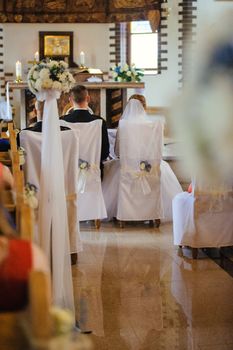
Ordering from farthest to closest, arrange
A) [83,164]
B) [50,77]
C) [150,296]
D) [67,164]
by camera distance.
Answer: [83,164]
[67,164]
[150,296]
[50,77]

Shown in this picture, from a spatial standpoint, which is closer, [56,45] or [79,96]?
[79,96]

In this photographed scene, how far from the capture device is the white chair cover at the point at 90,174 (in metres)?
5.96

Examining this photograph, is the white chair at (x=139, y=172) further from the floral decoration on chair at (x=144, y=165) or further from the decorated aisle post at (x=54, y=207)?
the decorated aisle post at (x=54, y=207)

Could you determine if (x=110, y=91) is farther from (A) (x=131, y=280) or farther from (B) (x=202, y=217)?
(A) (x=131, y=280)

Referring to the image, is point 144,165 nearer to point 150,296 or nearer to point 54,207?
point 150,296

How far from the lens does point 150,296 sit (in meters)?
4.13

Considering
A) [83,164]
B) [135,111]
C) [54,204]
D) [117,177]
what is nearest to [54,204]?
[54,204]

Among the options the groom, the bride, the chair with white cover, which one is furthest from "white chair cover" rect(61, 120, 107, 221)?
the chair with white cover

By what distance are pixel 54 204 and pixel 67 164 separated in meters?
1.18

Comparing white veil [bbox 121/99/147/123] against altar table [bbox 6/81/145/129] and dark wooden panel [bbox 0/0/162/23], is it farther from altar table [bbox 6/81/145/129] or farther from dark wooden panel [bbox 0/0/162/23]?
dark wooden panel [bbox 0/0/162/23]

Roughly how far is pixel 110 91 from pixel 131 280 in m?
3.96

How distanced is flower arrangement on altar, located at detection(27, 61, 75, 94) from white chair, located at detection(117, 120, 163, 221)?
7.07 ft

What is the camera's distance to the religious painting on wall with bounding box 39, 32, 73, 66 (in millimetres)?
11250

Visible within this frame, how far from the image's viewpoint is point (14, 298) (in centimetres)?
124
